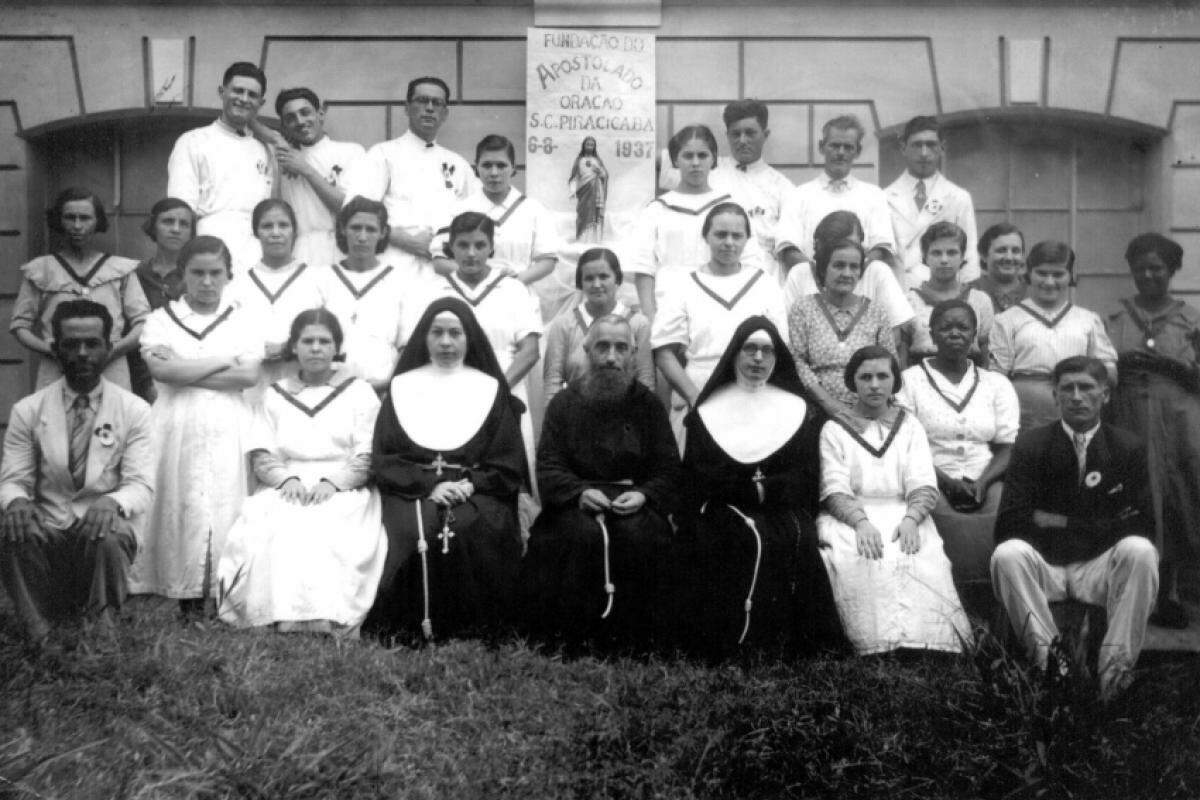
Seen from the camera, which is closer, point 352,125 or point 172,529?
point 172,529

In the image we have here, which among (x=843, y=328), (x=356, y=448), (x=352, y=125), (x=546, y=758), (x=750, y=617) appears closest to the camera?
(x=546, y=758)

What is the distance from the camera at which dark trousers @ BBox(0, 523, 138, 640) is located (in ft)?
21.5

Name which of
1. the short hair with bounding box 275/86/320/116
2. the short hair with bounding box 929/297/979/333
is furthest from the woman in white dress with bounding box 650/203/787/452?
the short hair with bounding box 275/86/320/116

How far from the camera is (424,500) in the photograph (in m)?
6.82

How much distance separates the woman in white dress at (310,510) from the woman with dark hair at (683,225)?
189 centimetres

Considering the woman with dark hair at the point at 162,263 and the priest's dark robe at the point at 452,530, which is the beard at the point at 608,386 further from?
the woman with dark hair at the point at 162,263

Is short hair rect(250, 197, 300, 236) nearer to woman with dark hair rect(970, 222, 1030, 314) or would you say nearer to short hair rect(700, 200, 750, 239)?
short hair rect(700, 200, 750, 239)

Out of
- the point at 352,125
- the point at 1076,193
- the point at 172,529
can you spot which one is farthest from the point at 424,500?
the point at 1076,193

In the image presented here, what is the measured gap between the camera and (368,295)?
789 cm

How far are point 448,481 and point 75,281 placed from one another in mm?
2694

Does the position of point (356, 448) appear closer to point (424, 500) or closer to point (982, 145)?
point (424, 500)

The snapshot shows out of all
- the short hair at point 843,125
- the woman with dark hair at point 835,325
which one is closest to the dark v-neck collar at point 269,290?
the woman with dark hair at point 835,325

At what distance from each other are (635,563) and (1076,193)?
15.8 ft

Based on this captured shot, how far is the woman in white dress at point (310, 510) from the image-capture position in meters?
6.55
